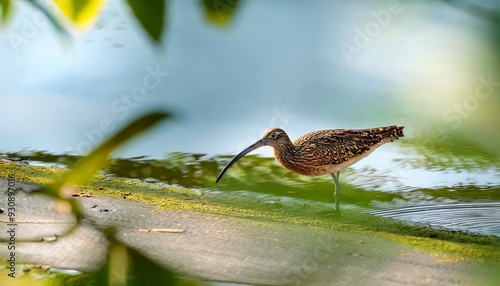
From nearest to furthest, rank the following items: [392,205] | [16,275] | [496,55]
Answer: [496,55] < [16,275] < [392,205]

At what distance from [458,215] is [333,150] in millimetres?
452

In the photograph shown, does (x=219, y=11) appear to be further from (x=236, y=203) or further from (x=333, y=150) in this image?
(x=333, y=150)

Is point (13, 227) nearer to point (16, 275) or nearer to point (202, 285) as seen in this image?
point (16, 275)

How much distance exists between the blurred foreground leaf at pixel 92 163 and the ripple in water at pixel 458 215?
1673 mm

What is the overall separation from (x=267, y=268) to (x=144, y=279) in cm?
30

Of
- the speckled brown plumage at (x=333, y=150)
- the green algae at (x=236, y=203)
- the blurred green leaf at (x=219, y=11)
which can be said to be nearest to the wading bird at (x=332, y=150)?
the speckled brown plumage at (x=333, y=150)

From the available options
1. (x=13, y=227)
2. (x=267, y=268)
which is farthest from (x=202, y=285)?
(x=13, y=227)

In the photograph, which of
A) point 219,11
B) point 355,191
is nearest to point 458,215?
point 355,191

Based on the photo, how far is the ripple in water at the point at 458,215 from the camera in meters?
1.92

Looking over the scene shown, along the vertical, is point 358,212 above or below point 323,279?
below

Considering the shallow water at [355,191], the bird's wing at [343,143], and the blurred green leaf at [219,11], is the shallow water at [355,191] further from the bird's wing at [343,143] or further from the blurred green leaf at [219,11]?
the blurred green leaf at [219,11]

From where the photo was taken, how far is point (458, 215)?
2.02 meters

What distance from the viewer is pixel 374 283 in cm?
67

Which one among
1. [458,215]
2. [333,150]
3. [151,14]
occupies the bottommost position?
[458,215]
